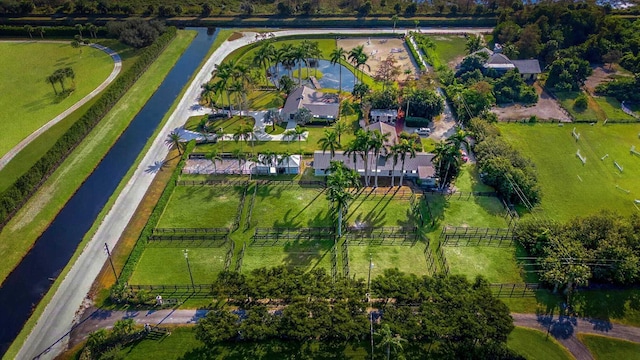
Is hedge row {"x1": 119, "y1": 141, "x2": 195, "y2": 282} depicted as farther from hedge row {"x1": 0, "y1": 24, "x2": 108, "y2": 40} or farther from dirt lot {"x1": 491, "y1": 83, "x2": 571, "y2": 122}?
hedge row {"x1": 0, "y1": 24, "x2": 108, "y2": 40}

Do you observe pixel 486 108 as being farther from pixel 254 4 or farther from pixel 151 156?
pixel 254 4

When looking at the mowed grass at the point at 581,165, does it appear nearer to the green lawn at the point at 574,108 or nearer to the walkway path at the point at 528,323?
the green lawn at the point at 574,108

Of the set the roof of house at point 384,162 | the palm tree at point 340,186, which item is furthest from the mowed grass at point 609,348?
the roof of house at point 384,162

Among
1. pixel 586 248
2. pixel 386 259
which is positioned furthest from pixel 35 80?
pixel 586 248

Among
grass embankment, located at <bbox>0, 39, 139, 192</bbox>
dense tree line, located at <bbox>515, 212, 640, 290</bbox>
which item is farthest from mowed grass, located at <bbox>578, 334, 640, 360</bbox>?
grass embankment, located at <bbox>0, 39, 139, 192</bbox>

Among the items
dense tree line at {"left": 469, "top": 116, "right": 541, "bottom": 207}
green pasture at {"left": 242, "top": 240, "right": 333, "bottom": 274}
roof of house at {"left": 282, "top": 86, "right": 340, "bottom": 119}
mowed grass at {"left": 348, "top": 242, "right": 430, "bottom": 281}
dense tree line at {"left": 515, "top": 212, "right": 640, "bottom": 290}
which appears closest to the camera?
dense tree line at {"left": 515, "top": 212, "right": 640, "bottom": 290}

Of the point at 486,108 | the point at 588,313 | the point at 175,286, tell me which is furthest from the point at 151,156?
the point at 588,313

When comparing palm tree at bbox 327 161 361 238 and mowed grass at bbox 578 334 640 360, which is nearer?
mowed grass at bbox 578 334 640 360
